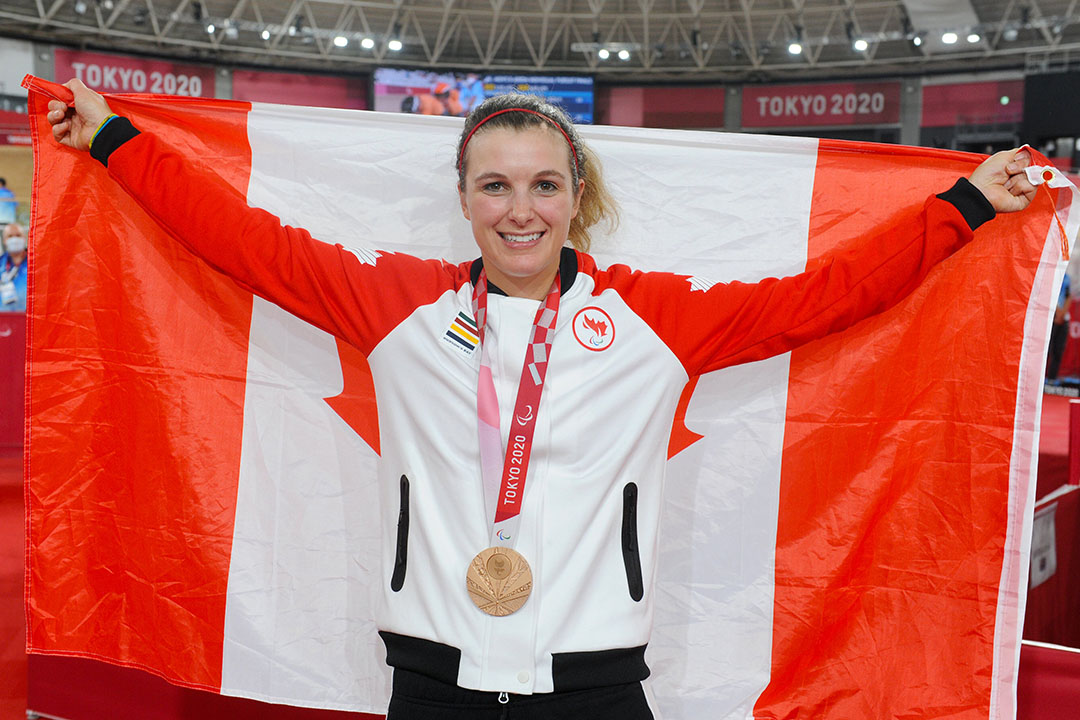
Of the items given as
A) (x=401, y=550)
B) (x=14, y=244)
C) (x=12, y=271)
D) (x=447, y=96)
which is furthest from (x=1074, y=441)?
(x=447, y=96)

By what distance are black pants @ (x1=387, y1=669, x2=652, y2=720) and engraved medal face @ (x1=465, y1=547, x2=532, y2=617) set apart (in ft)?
0.44

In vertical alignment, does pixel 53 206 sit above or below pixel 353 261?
above

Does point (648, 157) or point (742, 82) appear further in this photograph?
point (742, 82)

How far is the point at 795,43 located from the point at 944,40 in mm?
2293

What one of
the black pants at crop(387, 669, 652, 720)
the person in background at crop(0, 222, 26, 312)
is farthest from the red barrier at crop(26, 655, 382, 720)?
the person in background at crop(0, 222, 26, 312)

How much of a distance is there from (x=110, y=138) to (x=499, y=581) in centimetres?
112

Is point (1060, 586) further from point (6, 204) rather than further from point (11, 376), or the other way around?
point (6, 204)

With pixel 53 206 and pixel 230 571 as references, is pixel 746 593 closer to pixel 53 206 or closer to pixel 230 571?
pixel 230 571

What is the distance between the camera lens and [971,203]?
1627mm

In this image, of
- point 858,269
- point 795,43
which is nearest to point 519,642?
point 858,269

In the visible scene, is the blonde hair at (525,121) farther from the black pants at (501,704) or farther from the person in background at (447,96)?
the person in background at (447,96)

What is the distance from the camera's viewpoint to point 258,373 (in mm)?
1928

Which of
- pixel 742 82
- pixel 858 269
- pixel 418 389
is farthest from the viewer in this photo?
pixel 742 82

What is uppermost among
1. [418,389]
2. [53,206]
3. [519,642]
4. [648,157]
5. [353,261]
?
[648,157]
